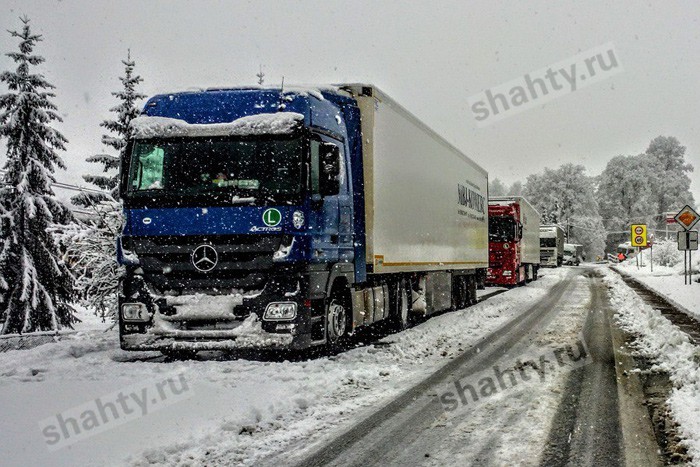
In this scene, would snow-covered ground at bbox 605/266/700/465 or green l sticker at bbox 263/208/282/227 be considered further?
green l sticker at bbox 263/208/282/227

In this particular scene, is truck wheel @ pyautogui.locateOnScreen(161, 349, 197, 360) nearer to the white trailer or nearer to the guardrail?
the white trailer

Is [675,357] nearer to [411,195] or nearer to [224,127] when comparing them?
[411,195]

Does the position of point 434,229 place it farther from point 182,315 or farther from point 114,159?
point 114,159

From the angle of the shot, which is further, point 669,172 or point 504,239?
point 669,172

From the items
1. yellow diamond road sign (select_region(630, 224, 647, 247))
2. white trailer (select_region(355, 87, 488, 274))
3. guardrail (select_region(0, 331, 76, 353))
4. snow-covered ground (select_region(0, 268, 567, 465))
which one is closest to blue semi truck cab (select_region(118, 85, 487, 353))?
snow-covered ground (select_region(0, 268, 567, 465))

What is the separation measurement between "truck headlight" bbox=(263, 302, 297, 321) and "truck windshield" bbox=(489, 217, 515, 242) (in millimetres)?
21628

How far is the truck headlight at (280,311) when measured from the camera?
8.59 metres

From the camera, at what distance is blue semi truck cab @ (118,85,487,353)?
8547 millimetres

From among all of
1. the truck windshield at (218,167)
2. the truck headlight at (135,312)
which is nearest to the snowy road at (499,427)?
the truck windshield at (218,167)

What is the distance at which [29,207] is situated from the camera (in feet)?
76.5

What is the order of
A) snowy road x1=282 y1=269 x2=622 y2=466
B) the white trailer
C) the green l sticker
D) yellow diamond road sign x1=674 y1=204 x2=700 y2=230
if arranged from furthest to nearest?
1. yellow diamond road sign x1=674 y1=204 x2=700 y2=230
2. the white trailer
3. the green l sticker
4. snowy road x1=282 y1=269 x2=622 y2=466

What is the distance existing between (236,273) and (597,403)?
446 cm

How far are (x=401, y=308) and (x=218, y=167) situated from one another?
5808mm

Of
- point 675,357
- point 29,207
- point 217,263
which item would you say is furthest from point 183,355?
point 29,207
